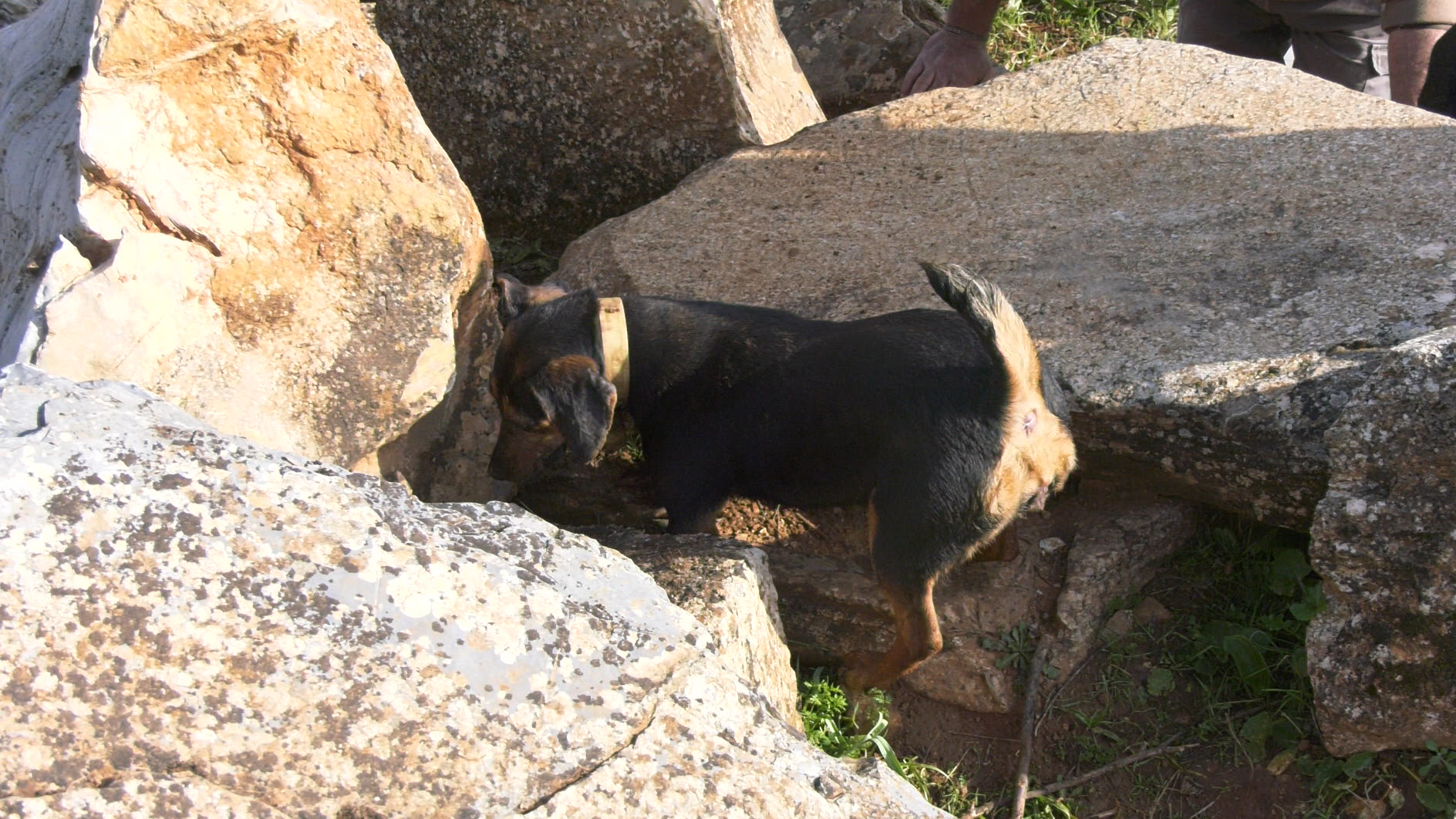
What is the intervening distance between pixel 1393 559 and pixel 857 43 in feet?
13.9

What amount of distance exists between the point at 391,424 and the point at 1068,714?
6.54 feet

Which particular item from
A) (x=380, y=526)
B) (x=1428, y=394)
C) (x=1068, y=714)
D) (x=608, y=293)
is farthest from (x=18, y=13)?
(x=1428, y=394)

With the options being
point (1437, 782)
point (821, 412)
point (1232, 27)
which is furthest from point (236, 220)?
point (1232, 27)

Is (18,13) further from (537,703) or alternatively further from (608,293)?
(537,703)

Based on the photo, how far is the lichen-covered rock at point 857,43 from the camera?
617cm

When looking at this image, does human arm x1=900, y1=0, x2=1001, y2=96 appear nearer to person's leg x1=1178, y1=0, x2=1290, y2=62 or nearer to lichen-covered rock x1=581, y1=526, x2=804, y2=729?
person's leg x1=1178, y1=0, x2=1290, y2=62

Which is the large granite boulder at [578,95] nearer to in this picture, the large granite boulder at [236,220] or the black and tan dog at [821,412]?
the black and tan dog at [821,412]

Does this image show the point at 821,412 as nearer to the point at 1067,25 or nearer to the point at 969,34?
the point at 969,34

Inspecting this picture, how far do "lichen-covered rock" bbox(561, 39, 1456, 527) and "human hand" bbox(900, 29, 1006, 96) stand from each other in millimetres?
806

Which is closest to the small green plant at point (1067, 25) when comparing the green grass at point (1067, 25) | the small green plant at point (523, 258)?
the green grass at point (1067, 25)

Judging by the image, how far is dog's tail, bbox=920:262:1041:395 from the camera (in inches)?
112

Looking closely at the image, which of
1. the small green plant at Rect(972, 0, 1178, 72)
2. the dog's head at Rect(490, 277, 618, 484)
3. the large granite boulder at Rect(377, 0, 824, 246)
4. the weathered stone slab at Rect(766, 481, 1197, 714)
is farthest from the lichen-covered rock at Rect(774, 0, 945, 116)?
the weathered stone slab at Rect(766, 481, 1197, 714)

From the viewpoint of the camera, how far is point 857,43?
6.21m

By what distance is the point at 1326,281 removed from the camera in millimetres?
3477
